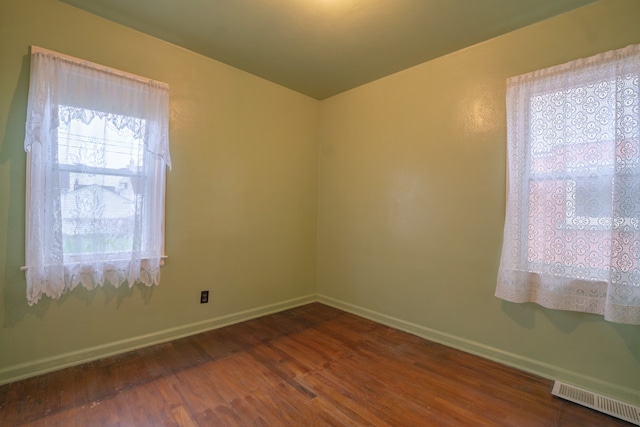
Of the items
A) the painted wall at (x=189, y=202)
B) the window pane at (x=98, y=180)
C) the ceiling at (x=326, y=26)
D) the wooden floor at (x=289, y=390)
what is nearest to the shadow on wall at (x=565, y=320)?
the wooden floor at (x=289, y=390)

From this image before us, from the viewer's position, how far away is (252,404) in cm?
178

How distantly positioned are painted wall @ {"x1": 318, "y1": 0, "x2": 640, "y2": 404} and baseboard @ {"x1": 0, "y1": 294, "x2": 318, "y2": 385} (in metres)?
1.14

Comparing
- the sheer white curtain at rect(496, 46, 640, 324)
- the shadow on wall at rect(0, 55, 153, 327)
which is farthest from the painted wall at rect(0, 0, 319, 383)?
the sheer white curtain at rect(496, 46, 640, 324)

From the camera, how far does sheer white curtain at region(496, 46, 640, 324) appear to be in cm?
175

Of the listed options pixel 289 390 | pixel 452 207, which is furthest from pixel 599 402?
pixel 289 390

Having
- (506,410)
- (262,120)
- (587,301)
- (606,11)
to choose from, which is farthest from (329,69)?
(506,410)

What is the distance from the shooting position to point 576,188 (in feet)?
6.31

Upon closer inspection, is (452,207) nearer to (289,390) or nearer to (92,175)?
(289,390)

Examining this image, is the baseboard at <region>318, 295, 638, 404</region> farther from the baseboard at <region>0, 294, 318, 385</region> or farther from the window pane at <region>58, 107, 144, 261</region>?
the window pane at <region>58, 107, 144, 261</region>

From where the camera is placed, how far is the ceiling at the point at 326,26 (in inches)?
81.3

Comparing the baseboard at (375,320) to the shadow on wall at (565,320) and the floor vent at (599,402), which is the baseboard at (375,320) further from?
the shadow on wall at (565,320)

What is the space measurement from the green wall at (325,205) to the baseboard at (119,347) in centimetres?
1

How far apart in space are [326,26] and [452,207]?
1.83 m

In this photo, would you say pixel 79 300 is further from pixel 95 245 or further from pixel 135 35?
pixel 135 35
